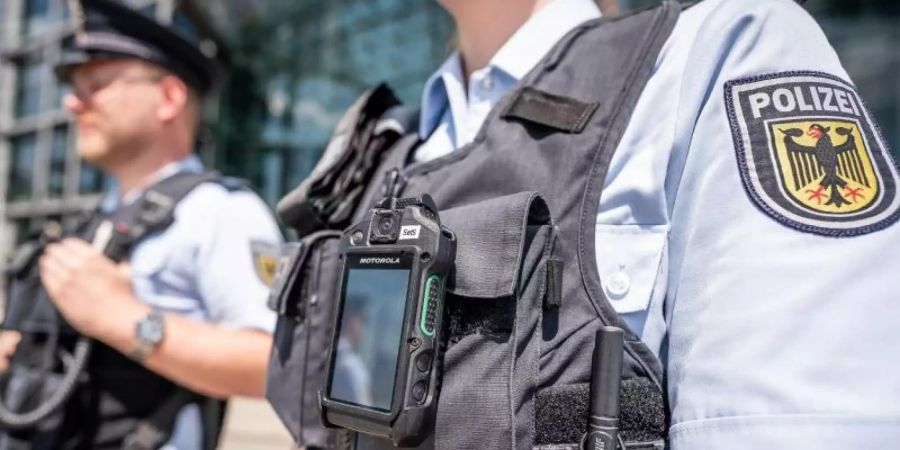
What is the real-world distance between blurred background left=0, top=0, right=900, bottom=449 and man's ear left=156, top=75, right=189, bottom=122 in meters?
3.11

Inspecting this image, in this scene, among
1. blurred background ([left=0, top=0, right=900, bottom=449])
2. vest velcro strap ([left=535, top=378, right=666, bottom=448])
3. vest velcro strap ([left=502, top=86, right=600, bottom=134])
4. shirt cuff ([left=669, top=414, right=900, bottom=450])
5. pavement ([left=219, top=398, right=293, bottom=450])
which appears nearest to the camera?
shirt cuff ([left=669, top=414, right=900, bottom=450])

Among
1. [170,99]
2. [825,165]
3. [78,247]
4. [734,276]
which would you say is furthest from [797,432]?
[170,99]

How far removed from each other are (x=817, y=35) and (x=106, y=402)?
178cm

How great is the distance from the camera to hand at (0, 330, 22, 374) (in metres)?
1.86

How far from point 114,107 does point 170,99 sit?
18 centimetres

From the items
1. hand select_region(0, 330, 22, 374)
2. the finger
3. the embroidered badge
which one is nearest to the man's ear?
the finger

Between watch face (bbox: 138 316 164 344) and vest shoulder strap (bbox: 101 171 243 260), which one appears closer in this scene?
watch face (bbox: 138 316 164 344)

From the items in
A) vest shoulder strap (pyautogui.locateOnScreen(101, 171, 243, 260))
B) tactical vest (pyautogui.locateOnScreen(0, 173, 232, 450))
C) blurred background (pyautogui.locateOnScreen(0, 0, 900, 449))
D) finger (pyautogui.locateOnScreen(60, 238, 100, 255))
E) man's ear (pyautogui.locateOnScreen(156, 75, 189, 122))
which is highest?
blurred background (pyautogui.locateOnScreen(0, 0, 900, 449))

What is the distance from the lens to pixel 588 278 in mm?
742

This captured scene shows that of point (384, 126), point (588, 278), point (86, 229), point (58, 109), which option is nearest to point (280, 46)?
point (58, 109)

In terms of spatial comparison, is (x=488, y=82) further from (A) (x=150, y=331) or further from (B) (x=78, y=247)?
(B) (x=78, y=247)

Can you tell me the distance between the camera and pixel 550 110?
0.85 metres

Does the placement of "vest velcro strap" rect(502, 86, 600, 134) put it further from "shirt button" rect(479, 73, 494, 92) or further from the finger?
the finger

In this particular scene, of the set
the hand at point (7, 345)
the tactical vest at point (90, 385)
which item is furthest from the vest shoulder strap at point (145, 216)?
the hand at point (7, 345)
